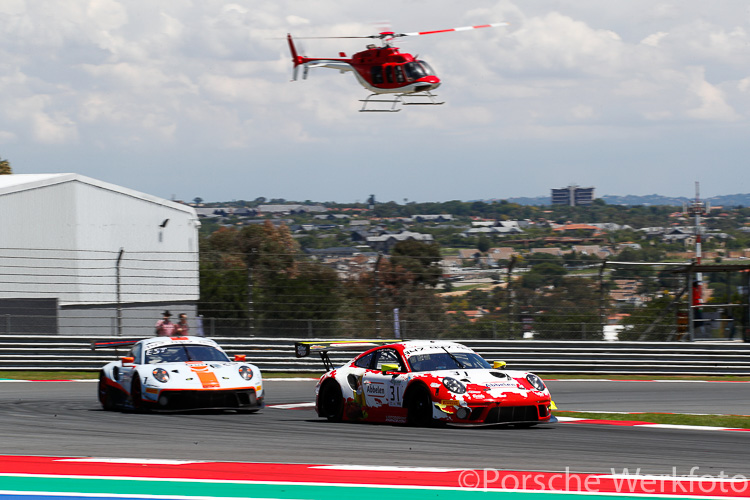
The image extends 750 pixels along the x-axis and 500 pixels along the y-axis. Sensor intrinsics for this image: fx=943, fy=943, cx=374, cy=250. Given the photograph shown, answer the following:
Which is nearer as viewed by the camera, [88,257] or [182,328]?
[182,328]

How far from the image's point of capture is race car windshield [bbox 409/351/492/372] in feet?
35.3

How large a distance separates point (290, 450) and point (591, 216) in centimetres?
9422

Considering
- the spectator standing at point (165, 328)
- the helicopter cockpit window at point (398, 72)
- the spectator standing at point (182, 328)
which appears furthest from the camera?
the helicopter cockpit window at point (398, 72)

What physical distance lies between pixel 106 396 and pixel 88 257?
14.9 metres

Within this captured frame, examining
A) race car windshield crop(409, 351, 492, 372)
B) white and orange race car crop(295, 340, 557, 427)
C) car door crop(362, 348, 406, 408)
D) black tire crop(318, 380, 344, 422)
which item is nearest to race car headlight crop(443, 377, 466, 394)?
white and orange race car crop(295, 340, 557, 427)

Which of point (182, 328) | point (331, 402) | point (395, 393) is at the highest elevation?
point (182, 328)

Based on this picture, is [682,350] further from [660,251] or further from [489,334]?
Result: [660,251]

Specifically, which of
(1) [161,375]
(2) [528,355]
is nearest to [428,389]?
(1) [161,375]

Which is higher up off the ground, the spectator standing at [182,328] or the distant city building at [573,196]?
the distant city building at [573,196]

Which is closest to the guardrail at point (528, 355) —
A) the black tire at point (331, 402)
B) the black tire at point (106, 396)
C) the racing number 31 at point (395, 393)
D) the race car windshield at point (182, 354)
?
the black tire at point (106, 396)

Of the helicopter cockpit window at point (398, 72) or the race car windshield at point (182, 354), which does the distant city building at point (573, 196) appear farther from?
the race car windshield at point (182, 354)

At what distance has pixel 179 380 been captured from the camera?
11.8 meters

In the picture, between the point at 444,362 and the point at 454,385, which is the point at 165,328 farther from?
the point at 454,385

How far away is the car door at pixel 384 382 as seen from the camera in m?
10.8
